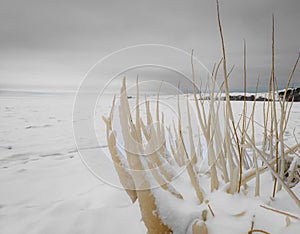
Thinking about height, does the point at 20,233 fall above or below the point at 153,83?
below

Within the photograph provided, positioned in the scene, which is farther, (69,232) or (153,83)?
(153,83)

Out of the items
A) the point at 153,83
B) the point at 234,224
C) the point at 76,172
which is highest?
the point at 153,83

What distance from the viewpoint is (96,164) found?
1363 millimetres

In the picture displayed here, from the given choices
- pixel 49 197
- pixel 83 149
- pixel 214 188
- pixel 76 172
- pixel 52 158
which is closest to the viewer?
pixel 214 188

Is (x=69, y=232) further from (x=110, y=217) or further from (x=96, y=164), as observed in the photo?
(x=96, y=164)

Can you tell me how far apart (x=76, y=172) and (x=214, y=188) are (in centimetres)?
104

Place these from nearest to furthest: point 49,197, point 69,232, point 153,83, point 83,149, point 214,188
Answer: point 214,188
point 69,232
point 153,83
point 49,197
point 83,149

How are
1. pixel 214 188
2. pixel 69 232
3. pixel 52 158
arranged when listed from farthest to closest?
pixel 52 158, pixel 69 232, pixel 214 188

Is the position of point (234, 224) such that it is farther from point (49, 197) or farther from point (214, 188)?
point (49, 197)

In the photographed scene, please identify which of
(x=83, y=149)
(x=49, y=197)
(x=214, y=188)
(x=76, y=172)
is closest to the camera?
(x=214, y=188)

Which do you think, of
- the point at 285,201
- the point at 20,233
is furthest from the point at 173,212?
the point at 20,233

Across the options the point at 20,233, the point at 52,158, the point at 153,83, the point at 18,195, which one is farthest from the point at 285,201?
the point at 52,158

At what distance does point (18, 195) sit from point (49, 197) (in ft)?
0.54

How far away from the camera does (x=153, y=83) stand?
818 mm
